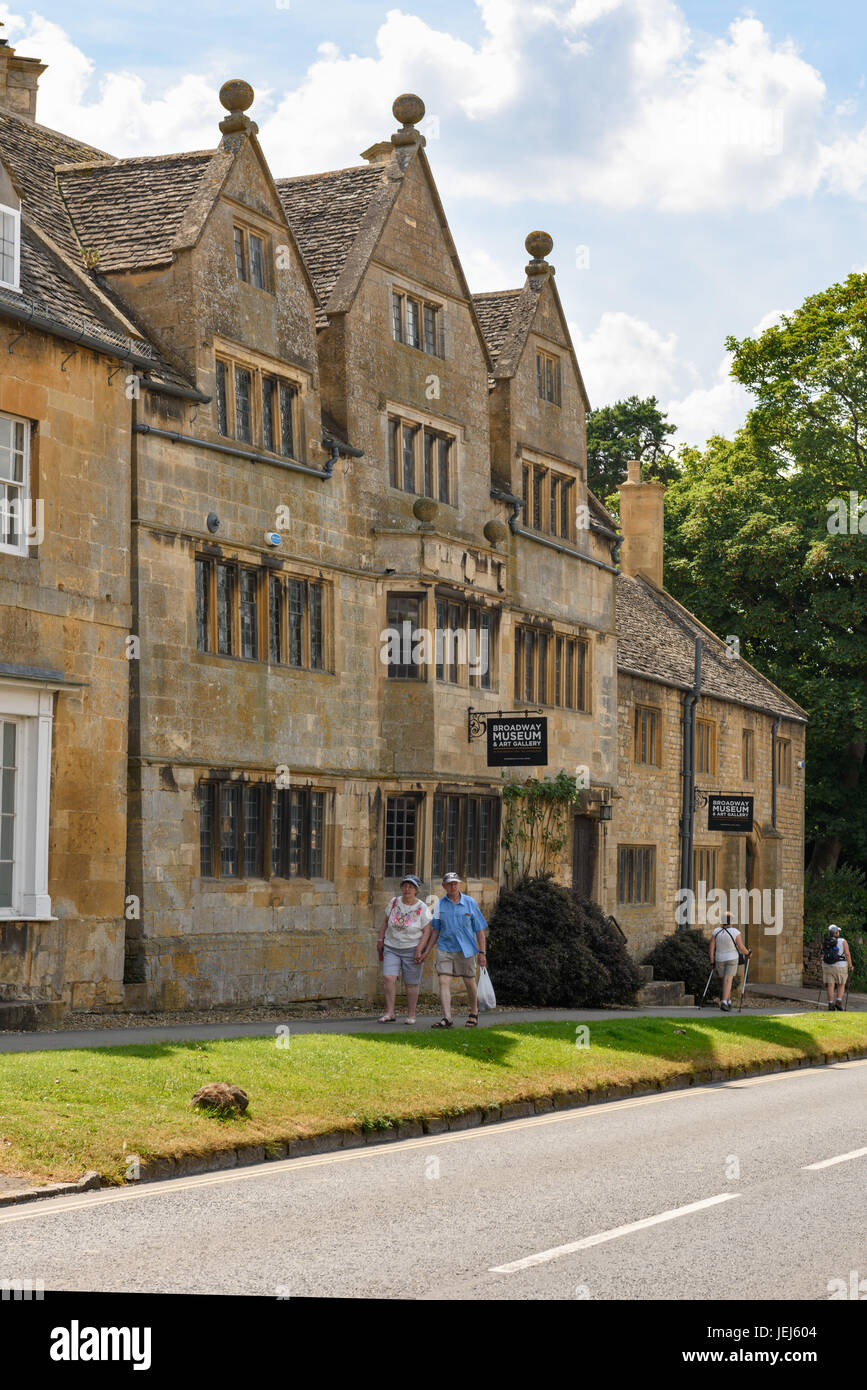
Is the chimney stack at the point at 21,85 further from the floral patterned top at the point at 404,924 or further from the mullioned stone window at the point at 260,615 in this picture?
the floral patterned top at the point at 404,924

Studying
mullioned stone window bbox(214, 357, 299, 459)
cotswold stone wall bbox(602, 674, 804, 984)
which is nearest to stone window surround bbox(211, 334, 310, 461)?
mullioned stone window bbox(214, 357, 299, 459)

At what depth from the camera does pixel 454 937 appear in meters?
19.0

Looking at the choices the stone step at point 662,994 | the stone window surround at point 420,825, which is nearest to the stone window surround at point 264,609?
the stone window surround at point 420,825

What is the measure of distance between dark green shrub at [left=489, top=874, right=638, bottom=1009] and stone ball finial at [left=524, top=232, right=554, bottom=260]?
38.1ft

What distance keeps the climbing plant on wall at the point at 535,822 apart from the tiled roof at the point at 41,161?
444 inches

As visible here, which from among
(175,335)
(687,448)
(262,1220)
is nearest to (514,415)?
(175,335)

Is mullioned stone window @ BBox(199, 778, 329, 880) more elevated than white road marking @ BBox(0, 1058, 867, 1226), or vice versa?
mullioned stone window @ BBox(199, 778, 329, 880)

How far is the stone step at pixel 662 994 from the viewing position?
30.6 m

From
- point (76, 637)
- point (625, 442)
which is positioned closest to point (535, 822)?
point (76, 637)

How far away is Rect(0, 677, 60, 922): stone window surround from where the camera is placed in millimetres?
18312

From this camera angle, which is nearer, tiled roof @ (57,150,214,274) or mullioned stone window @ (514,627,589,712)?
tiled roof @ (57,150,214,274)

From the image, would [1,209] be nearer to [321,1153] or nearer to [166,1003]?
[166,1003]

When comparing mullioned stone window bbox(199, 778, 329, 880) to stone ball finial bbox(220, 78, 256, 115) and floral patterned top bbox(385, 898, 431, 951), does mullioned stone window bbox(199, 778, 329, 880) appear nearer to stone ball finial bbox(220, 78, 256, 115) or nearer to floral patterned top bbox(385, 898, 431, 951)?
floral patterned top bbox(385, 898, 431, 951)

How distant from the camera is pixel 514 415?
1174 inches
